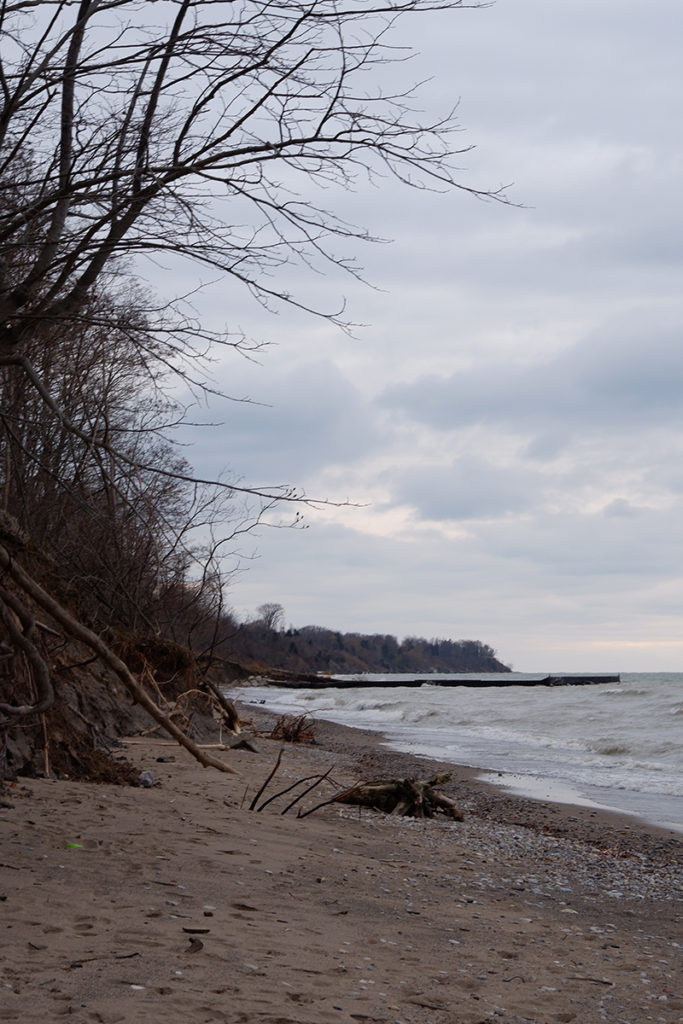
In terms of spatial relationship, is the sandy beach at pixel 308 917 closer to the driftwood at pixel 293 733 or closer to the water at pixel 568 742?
the water at pixel 568 742

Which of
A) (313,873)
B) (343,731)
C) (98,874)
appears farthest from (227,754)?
(343,731)

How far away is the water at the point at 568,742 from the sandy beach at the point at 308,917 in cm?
472

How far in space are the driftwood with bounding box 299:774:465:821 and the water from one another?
2915 millimetres

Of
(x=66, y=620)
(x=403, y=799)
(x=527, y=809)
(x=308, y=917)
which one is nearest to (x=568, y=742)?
(x=527, y=809)

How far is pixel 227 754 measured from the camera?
44.2 ft

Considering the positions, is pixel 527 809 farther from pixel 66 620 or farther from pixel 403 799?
pixel 66 620

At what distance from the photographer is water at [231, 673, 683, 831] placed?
46.2ft

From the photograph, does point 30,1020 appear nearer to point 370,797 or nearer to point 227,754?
point 370,797

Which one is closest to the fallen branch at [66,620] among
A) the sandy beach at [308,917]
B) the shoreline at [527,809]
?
the sandy beach at [308,917]

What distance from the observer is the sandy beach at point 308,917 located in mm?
3584

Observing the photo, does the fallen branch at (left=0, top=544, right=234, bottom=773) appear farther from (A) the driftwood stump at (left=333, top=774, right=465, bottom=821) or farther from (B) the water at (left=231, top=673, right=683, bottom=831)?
(B) the water at (left=231, top=673, right=683, bottom=831)

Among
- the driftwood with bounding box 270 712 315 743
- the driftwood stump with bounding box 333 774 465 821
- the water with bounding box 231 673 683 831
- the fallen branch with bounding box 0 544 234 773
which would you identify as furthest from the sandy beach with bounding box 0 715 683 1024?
the driftwood with bounding box 270 712 315 743

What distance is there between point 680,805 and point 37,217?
11534 millimetres

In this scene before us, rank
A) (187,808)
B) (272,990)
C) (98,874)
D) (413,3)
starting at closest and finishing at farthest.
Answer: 1. (272,990)
2. (413,3)
3. (98,874)
4. (187,808)
